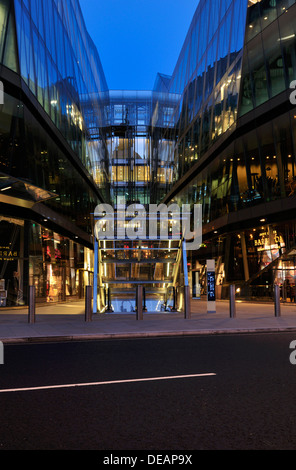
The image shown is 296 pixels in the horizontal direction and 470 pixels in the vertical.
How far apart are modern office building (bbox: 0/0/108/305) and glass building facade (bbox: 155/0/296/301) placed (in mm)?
10983

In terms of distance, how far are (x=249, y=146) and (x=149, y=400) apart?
24.9 meters

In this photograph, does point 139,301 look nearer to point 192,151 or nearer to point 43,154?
point 43,154

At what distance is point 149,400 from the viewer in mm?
→ 4512

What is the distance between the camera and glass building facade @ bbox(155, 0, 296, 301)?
23.9 meters

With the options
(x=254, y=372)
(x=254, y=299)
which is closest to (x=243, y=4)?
(x=254, y=299)

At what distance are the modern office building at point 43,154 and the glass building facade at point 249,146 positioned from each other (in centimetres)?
1098

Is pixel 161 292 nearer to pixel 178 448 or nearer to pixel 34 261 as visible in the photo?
pixel 34 261

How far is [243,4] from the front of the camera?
90.6ft

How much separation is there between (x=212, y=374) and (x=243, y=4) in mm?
28146

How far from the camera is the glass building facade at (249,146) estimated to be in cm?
2392

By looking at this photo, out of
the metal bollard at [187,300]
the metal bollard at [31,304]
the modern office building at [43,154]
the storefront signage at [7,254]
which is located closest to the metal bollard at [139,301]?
the metal bollard at [187,300]

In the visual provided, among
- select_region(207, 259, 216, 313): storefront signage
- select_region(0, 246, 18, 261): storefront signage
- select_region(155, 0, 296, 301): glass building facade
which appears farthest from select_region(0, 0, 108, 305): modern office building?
select_region(155, 0, 296, 301): glass building facade

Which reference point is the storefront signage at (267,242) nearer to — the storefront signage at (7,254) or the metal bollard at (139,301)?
the metal bollard at (139,301)

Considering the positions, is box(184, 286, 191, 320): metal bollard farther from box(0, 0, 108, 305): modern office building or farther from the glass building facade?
the glass building facade
